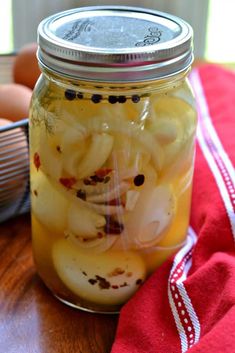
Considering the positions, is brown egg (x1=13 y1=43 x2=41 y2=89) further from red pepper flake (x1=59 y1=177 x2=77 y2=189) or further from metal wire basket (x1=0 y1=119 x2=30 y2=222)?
red pepper flake (x1=59 y1=177 x2=77 y2=189)

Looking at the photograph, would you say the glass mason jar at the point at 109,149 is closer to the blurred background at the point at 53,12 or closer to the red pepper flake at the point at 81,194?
the red pepper flake at the point at 81,194

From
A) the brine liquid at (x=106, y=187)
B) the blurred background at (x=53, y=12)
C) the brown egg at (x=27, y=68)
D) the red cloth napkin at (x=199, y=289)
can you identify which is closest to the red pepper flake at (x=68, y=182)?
the brine liquid at (x=106, y=187)

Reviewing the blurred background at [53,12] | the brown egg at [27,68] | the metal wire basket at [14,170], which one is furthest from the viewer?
the blurred background at [53,12]

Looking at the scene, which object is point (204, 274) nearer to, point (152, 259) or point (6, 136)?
point (152, 259)

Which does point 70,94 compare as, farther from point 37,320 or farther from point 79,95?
point 37,320

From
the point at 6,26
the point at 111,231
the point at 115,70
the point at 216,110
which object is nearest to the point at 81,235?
the point at 111,231

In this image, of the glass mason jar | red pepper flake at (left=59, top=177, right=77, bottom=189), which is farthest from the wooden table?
red pepper flake at (left=59, top=177, right=77, bottom=189)
